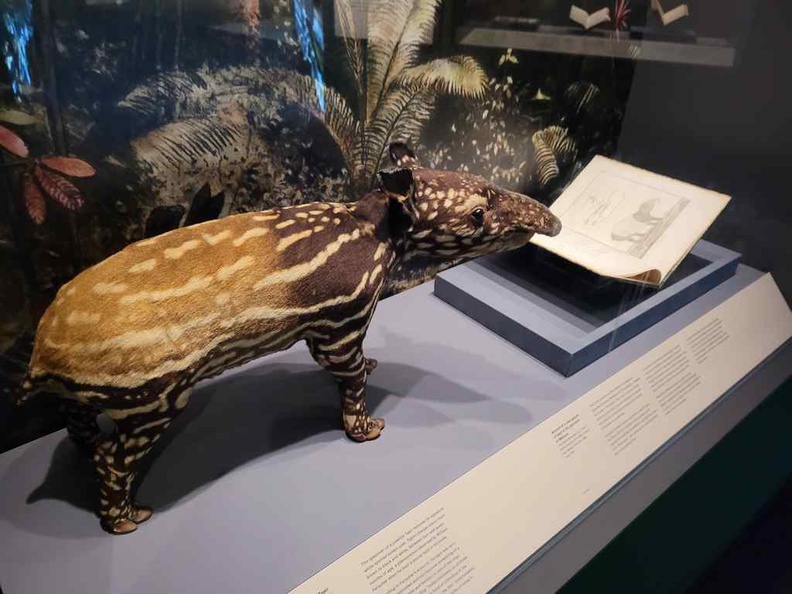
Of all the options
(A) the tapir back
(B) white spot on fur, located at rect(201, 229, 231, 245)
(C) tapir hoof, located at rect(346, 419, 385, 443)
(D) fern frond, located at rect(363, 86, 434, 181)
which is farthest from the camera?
(D) fern frond, located at rect(363, 86, 434, 181)

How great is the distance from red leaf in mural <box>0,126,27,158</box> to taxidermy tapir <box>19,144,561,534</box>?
0.83 feet

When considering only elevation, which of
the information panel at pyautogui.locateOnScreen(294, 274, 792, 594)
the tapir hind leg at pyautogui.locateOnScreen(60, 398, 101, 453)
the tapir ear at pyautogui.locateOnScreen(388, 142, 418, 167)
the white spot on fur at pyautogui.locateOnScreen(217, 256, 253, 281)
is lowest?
the information panel at pyautogui.locateOnScreen(294, 274, 792, 594)

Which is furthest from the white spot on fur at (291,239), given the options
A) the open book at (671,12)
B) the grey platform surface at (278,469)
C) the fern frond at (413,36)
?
the open book at (671,12)

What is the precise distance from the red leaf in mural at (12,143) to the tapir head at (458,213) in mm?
593

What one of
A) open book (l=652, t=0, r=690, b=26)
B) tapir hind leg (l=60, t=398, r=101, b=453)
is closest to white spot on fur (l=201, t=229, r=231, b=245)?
tapir hind leg (l=60, t=398, r=101, b=453)

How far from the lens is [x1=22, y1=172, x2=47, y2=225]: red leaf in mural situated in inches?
37.5

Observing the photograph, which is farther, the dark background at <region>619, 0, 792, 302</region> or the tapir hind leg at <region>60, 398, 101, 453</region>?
the dark background at <region>619, 0, 792, 302</region>

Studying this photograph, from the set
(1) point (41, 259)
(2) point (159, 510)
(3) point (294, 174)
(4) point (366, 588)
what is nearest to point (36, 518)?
(2) point (159, 510)

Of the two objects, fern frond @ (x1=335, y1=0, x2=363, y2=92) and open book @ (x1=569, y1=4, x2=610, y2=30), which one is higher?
open book @ (x1=569, y1=4, x2=610, y2=30)

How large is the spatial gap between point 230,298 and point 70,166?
408mm

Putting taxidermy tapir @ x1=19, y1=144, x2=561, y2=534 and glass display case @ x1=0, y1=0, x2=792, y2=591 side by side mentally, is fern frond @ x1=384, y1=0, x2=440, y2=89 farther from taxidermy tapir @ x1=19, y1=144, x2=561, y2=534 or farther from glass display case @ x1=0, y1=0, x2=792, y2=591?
taxidermy tapir @ x1=19, y1=144, x2=561, y2=534

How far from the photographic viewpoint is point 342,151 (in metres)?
1.37

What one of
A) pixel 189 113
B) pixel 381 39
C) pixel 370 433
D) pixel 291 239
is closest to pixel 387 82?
pixel 381 39

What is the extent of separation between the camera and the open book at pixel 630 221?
1593 millimetres
